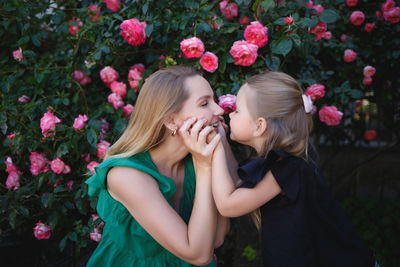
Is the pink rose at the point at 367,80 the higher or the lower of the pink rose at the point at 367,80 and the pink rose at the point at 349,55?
the lower

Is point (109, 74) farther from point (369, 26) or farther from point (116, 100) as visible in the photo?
point (369, 26)

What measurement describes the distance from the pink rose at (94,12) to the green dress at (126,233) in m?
1.15

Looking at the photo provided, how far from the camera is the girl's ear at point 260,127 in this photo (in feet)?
5.09

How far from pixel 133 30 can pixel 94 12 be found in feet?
1.55

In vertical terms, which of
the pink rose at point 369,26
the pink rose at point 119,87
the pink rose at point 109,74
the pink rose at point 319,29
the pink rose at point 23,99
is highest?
the pink rose at point 319,29

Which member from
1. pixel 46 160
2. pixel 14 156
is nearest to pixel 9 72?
pixel 14 156

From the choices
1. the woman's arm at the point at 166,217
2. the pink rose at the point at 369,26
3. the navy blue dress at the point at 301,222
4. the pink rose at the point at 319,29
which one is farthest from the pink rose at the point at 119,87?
the pink rose at the point at 369,26

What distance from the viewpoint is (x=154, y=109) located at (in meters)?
1.50

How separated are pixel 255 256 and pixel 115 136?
2.17m

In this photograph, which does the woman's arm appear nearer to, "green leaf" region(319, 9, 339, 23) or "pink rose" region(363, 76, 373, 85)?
"green leaf" region(319, 9, 339, 23)

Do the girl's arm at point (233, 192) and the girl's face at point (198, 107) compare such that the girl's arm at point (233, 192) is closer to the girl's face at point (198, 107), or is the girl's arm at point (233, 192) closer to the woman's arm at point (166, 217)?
the woman's arm at point (166, 217)

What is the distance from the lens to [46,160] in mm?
2090

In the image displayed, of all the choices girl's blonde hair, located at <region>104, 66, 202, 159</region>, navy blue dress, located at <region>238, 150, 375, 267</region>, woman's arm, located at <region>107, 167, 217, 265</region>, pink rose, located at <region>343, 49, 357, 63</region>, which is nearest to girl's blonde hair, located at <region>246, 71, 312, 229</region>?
navy blue dress, located at <region>238, 150, 375, 267</region>

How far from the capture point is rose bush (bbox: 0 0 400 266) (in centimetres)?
184
